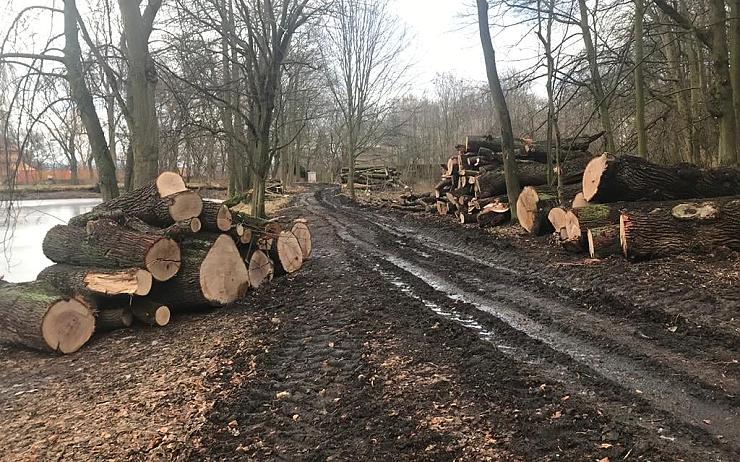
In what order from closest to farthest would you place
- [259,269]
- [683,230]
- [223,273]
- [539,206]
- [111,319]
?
[111,319] < [223,273] < [683,230] < [259,269] < [539,206]

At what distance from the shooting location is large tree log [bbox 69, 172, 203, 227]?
643 cm

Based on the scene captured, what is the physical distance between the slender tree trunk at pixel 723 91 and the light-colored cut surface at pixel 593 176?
293cm

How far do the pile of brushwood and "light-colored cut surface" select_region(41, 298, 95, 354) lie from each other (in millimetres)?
6539

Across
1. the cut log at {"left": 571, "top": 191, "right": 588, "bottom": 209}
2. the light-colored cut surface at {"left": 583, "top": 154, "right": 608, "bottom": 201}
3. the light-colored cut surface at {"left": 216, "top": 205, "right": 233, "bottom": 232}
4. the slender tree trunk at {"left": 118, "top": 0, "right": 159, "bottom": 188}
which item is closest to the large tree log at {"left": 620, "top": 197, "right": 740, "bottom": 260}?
the light-colored cut surface at {"left": 583, "top": 154, "right": 608, "bottom": 201}

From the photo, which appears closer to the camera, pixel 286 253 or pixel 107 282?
pixel 107 282

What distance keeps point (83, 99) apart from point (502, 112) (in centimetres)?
832

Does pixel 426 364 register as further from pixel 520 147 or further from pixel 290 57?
pixel 290 57

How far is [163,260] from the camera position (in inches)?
231

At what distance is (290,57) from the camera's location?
20.2 metres

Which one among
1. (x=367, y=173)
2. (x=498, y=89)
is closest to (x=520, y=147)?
(x=498, y=89)

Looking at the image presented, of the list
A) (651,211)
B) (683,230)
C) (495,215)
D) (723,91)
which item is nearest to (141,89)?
(495,215)

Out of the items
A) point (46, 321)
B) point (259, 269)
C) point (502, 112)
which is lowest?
point (46, 321)

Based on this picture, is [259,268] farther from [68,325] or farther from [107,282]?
[68,325]

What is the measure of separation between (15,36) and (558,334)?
875cm
